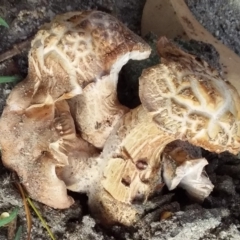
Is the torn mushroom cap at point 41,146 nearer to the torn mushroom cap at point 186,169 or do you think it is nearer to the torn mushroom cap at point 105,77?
the torn mushroom cap at point 105,77

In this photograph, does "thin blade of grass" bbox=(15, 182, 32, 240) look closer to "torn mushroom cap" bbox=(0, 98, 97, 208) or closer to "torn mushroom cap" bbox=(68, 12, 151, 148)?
"torn mushroom cap" bbox=(0, 98, 97, 208)

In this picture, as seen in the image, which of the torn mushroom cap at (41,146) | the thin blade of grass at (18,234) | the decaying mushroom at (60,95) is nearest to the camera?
the decaying mushroom at (60,95)

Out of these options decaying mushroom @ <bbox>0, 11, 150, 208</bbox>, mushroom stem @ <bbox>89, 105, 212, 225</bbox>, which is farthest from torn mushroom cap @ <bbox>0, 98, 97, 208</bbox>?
mushroom stem @ <bbox>89, 105, 212, 225</bbox>

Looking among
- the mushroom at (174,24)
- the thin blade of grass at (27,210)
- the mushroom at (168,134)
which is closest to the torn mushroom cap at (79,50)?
the mushroom at (168,134)

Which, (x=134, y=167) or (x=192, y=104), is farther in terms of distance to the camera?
(x=134, y=167)

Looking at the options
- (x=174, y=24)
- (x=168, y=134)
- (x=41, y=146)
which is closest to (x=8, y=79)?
(x=41, y=146)

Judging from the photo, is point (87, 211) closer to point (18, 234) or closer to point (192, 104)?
point (18, 234)

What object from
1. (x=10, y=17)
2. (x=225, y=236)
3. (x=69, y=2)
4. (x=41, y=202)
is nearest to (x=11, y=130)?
(x=41, y=202)

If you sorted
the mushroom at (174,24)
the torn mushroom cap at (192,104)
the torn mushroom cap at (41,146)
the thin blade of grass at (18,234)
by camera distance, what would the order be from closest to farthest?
the torn mushroom cap at (192,104) < the torn mushroom cap at (41,146) < the thin blade of grass at (18,234) < the mushroom at (174,24)
